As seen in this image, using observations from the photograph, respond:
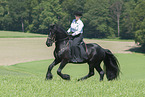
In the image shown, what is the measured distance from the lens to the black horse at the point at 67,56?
11.1 metres

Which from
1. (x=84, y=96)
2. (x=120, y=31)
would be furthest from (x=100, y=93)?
(x=120, y=31)

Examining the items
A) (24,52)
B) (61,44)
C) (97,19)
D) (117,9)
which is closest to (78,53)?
Result: (61,44)

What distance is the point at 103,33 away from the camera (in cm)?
9694

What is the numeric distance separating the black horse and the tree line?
250 feet

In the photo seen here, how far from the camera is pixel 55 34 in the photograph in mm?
11133

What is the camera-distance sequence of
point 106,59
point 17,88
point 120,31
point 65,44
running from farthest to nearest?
1. point 120,31
2. point 106,59
3. point 65,44
4. point 17,88

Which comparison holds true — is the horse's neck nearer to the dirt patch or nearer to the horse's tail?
the horse's tail

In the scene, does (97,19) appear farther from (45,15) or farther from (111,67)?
(111,67)

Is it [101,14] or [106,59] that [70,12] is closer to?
[101,14]

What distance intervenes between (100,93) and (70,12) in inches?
3765

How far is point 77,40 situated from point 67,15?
291ft

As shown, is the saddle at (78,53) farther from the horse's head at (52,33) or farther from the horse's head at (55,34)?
the horse's head at (52,33)

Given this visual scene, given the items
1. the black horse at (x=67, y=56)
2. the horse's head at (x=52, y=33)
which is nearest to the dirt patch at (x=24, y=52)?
the black horse at (x=67, y=56)

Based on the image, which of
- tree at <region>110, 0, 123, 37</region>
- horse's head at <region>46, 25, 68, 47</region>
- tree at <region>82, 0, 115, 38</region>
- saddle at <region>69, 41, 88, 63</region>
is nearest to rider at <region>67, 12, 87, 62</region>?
saddle at <region>69, 41, 88, 63</region>
